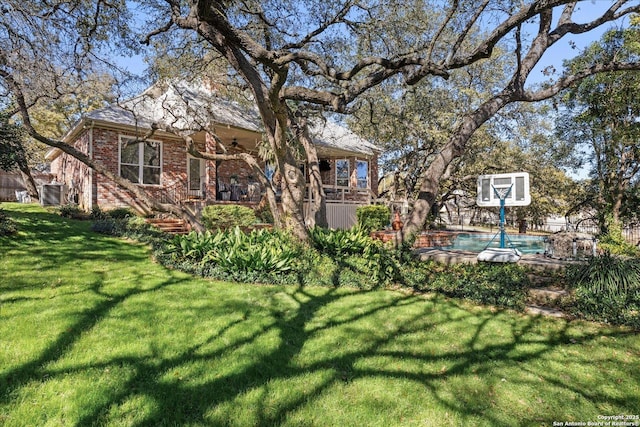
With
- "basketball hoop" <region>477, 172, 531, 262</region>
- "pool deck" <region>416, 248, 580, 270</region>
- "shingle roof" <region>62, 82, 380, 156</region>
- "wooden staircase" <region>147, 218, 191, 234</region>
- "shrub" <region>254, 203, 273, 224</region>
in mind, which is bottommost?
"pool deck" <region>416, 248, 580, 270</region>

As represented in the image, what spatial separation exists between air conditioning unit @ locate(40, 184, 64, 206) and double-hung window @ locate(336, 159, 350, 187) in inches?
518

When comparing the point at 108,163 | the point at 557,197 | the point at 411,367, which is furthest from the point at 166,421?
the point at 557,197

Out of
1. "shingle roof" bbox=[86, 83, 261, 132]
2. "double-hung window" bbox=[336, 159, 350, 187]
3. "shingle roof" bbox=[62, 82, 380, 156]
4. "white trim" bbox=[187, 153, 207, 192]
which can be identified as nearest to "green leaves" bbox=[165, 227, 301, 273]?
"shingle roof" bbox=[62, 82, 380, 156]

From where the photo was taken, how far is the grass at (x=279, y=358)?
2814 mm

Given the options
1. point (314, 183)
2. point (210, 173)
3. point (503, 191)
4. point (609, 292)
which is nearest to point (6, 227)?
point (210, 173)

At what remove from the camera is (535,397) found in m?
3.25

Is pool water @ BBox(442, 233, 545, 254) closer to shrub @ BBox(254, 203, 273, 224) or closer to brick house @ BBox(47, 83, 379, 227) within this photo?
brick house @ BBox(47, 83, 379, 227)

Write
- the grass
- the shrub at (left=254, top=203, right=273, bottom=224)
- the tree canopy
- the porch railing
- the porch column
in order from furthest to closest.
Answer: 1. the porch railing
2. the shrub at (left=254, top=203, right=273, bottom=224)
3. the porch column
4. the tree canopy
5. the grass

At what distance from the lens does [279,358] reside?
12.1ft

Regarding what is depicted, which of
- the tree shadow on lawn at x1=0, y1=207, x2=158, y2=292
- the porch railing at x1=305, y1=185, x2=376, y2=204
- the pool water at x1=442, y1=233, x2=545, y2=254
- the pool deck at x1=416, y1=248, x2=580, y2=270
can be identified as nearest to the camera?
the tree shadow on lawn at x1=0, y1=207, x2=158, y2=292

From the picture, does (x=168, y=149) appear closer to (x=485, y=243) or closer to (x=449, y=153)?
(x=449, y=153)

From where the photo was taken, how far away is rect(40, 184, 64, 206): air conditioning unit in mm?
14102

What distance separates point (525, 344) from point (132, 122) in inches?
537

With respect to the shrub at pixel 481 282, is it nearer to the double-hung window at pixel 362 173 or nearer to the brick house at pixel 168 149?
the brick house at pixel 168 149
